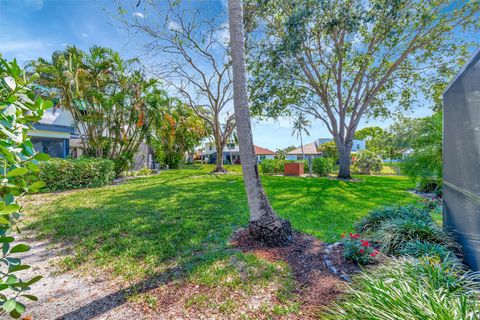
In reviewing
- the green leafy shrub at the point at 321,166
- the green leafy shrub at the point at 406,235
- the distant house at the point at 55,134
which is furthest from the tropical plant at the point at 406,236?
the distant house at the point at 55,134

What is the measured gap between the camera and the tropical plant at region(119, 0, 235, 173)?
38.8ft

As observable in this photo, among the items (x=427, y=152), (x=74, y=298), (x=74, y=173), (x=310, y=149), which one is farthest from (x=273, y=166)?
(x=310, y=149)

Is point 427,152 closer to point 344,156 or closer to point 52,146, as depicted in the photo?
point 344,156

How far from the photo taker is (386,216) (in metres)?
4.57

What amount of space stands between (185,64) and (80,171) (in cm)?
978

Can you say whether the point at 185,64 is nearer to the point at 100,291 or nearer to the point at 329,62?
the point at 329,62

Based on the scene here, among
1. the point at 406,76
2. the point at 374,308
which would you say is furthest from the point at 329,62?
the point at 374,308

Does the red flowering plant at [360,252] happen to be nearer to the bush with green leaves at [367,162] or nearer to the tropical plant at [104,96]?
the tropical plant at [104,96]

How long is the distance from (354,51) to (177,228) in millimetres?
12865

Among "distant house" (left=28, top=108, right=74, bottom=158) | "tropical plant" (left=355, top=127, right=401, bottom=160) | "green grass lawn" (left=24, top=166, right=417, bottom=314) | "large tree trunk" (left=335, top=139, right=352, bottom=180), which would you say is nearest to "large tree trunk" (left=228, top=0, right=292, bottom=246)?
"green grass lawn" (left=24, top=166, right=417, bottom=314)

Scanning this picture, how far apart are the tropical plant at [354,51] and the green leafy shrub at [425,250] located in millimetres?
9660

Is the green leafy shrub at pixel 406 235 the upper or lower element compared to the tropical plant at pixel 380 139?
lower

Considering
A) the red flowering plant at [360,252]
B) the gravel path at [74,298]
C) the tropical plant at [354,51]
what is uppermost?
the tropical plant at [354,51]

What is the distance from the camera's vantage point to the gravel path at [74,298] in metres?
2.39
